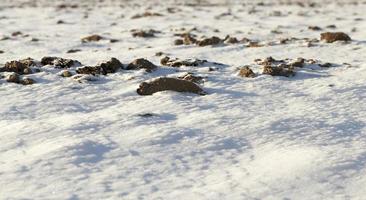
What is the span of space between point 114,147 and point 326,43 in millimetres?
6370

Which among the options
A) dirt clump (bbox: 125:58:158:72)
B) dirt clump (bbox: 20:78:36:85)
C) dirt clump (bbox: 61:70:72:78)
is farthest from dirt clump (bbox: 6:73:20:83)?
dirt clump (bbox: 125:58:158:72)

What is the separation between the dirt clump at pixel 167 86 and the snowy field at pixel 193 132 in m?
0.10

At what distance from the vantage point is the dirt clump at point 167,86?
673 cm

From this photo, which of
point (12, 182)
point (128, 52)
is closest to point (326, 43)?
point (128, 52)

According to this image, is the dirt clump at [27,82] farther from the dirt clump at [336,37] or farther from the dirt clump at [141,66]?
the dirt clump at [336,37]

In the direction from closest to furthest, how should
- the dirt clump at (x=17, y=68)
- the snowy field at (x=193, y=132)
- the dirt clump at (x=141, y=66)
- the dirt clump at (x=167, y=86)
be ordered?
1. the snowy field at (x=193, y=132)
2. the dirt clump at (x=167, y=86)
3. the dirt clump at (x=17, y=68)
4. the dirt clump at (x=141, y=66)

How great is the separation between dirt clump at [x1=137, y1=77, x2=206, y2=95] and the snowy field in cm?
10

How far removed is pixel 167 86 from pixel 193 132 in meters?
1.33

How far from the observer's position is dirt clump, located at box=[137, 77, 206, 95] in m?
6.73

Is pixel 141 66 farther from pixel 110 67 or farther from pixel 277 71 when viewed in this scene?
pixel 277 71

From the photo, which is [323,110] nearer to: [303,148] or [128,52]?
[303,148]

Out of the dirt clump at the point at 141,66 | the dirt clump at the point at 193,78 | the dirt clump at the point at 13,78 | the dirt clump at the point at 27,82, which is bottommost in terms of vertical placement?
the dirt clump at the point at 193,78

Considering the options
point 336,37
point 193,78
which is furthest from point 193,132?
point 336,37

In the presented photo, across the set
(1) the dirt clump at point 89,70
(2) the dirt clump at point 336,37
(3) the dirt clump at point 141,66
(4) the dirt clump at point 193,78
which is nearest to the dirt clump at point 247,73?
(4) the dirt clump at point 193,78
